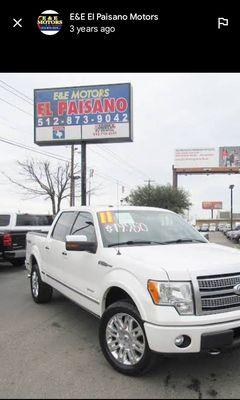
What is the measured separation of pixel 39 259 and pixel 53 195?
3682 centimetres

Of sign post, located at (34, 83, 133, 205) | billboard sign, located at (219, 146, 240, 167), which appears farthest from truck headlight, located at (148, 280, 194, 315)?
billboard sign, located at (219, 146, 240, 167)

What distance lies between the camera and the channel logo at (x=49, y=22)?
7.15 m

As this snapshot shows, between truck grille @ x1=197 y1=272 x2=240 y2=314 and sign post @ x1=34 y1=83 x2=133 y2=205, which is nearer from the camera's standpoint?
truck grille @ x1=197 y1=272 x2=240 y2=314

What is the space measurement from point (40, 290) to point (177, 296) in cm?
427

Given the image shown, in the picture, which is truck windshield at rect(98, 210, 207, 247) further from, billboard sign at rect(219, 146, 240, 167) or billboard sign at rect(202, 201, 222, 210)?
billboard sign at rect(202, 201, 222, 210)

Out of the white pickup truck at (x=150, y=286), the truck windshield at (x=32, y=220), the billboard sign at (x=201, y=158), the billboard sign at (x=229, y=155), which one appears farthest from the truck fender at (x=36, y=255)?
the billboard sign at (x=229, y=155)

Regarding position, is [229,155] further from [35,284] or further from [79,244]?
[79,244]

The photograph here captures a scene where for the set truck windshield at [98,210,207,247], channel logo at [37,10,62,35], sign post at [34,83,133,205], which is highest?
sign post at [34,83,133,205]

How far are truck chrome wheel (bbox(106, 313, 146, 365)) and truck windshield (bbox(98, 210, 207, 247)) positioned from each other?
106 cm

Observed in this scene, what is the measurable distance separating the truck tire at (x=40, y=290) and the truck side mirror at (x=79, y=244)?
104 inches

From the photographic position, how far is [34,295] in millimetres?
7906

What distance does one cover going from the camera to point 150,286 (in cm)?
399

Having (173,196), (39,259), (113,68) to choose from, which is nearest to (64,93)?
(113,68)

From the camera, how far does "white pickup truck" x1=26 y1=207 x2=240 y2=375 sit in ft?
12.7
